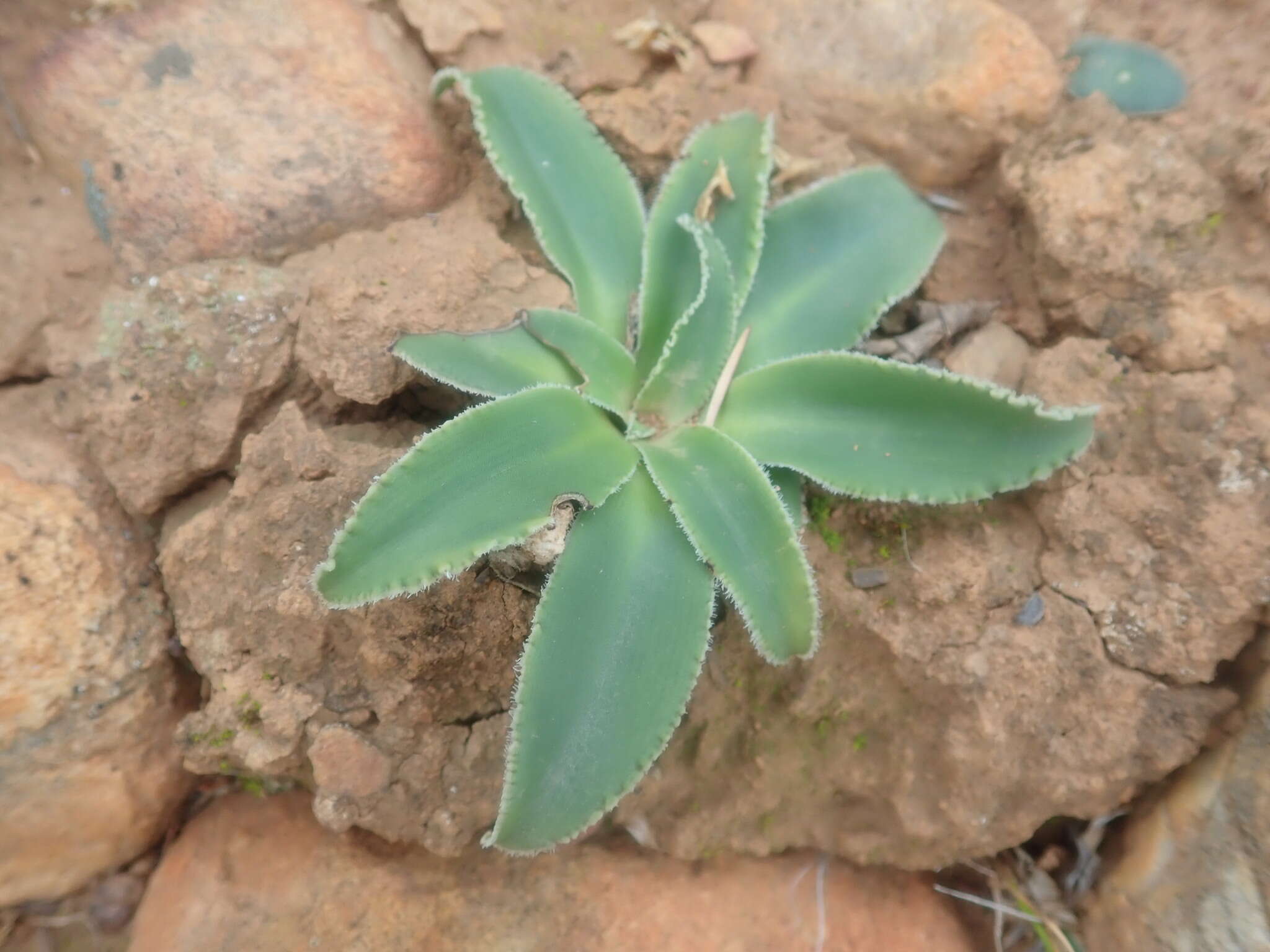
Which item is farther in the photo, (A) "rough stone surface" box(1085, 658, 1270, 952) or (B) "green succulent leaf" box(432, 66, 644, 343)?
(B) "green succulent leaf" box(432, 66, 644, 343)

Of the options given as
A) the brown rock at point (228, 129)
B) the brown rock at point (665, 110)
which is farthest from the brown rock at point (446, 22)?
the brown rock at point (665, 110)

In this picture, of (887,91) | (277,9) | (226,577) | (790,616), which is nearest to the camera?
(790,616)

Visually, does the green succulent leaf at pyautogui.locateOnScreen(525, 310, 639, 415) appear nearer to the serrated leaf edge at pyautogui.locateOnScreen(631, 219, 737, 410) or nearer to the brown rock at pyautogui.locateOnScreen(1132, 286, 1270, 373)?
the serrated leaf edge at pyautogui.locateOnScreen(631, 219, 737, 410)

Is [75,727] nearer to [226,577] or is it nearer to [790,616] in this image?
[226,577]

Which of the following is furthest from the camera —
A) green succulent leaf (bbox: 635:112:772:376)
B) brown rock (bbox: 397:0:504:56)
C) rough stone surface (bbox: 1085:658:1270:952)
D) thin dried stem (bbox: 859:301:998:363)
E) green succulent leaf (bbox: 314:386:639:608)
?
brown rock (bbox: 397:0:504:56)

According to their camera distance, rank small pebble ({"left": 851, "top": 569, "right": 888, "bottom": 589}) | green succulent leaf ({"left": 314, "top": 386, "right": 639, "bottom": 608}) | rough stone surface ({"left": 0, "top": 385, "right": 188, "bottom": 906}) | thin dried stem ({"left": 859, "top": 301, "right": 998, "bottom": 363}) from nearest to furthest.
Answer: green succulent leaf ({"left": 314, "top": 386, "right": 639, "bottom": 608}), rough stone surface ({"left": 0, "top": 385, "right": 188, "bottom": 906}), small pebble ({"left": 851, "top": 569, "right": 888, "bottom": 589}), thin dried stem ({"left": 859, "top": 301, "right": 998, "bottom": 363})

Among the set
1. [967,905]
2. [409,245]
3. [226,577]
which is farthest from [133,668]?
[967,905]

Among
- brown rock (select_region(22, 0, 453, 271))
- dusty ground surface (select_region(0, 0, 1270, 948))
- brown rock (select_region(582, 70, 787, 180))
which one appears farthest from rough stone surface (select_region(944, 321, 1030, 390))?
brown rock (select_region(22, 0, 453, 271))
